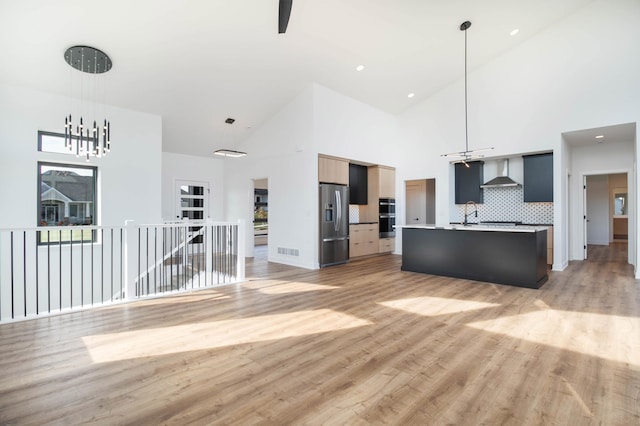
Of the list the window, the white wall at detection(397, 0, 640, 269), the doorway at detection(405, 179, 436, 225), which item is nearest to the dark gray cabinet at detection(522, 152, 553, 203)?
the white wall at detection(397, 0, 640, 269)

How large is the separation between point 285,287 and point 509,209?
577 cm

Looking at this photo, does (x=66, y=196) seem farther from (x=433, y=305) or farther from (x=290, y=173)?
(x=433, y=305)

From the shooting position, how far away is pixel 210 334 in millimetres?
3107

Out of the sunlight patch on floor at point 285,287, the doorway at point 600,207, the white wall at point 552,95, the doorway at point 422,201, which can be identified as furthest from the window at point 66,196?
the doorway at point 600,207

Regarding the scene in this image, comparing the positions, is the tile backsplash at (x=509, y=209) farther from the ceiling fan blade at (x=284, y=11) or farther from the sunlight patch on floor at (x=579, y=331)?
the ceiling fan blade at (x=284, y=11)

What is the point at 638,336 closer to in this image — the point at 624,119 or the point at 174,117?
the point at 624,119

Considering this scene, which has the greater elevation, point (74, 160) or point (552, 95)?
point (552, 95)

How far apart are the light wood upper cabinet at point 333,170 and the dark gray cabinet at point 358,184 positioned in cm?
82

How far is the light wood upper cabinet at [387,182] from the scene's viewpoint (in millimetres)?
8500

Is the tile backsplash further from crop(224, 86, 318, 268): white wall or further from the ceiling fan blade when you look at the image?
the ceiling fan blade

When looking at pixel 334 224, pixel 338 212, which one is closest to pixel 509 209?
pixel 338 212

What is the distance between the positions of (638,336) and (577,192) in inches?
245

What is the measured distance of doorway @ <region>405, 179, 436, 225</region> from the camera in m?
10.5

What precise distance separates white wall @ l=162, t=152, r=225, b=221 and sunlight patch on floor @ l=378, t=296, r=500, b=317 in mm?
6812
